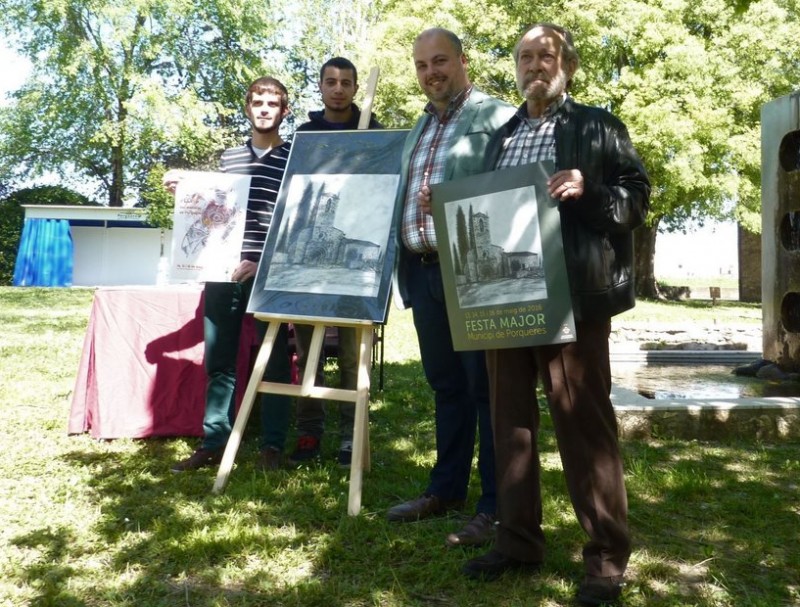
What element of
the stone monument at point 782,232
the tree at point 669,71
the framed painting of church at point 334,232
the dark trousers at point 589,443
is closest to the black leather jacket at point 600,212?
the dark trousers at point 589,443

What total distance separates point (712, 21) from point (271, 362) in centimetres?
2177

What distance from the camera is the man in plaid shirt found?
3.40 meters

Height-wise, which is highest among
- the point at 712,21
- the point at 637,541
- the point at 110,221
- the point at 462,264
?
the point at 712,21

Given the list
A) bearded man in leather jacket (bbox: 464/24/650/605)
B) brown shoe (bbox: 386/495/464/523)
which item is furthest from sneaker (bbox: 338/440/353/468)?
bearded man in leather jacket (bbox: 464/24/650/605)

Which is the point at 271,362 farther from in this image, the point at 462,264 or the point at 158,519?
the point at 462,264

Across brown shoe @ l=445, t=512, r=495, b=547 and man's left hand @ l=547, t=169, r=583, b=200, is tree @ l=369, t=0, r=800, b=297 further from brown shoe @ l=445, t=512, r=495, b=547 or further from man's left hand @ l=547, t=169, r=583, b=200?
man's left hand @ l=547, t=169, r=583, b=200

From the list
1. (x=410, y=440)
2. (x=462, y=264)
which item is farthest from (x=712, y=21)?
(x=462, y=264)

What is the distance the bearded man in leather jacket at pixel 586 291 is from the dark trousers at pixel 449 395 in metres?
0.51

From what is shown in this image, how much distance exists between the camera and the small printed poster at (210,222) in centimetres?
418

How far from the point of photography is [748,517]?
12.2ft

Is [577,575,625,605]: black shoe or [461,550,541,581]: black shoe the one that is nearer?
[577,575,625,605]: black shoe

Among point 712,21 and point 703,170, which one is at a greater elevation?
point 712,21

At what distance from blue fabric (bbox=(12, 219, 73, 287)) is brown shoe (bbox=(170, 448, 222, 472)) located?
26.5m

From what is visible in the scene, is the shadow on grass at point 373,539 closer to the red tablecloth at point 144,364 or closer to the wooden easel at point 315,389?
the wooden easel at point 315,389
